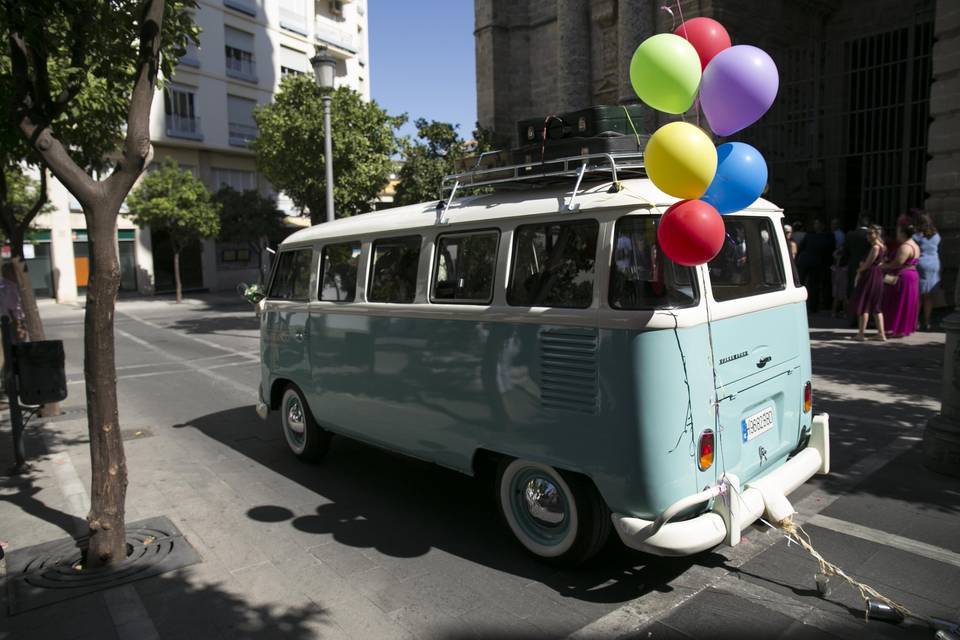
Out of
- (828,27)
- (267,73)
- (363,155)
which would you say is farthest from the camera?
(267,73)

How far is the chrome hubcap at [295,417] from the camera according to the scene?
255 inches

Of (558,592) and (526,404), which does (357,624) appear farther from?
(526,404)

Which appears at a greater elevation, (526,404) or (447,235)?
(447,235)

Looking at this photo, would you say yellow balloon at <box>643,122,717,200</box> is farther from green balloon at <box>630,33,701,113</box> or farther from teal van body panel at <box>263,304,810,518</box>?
teal van body panel at <box>263,304,810,518</box>

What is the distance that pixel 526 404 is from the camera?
4.09 metres

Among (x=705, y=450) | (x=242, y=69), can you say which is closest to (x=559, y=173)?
(x=705, y=450)

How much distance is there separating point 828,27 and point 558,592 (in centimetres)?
2152

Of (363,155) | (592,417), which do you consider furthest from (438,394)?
(363,155)

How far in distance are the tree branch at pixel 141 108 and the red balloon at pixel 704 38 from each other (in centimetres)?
331

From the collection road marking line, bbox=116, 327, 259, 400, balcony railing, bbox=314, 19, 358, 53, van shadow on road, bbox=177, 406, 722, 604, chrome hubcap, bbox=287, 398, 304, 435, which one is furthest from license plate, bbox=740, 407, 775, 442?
balcony railing, bbox=314, 19, 358, 53

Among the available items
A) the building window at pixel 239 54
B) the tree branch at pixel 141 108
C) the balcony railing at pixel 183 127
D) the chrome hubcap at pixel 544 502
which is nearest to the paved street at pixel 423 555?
the chrome hubcap at pixel 544 502

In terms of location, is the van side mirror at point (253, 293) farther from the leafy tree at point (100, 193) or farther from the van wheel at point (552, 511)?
the van wheel at point (552, 511)

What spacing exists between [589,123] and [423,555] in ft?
9.80

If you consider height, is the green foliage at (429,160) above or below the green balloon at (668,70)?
above
